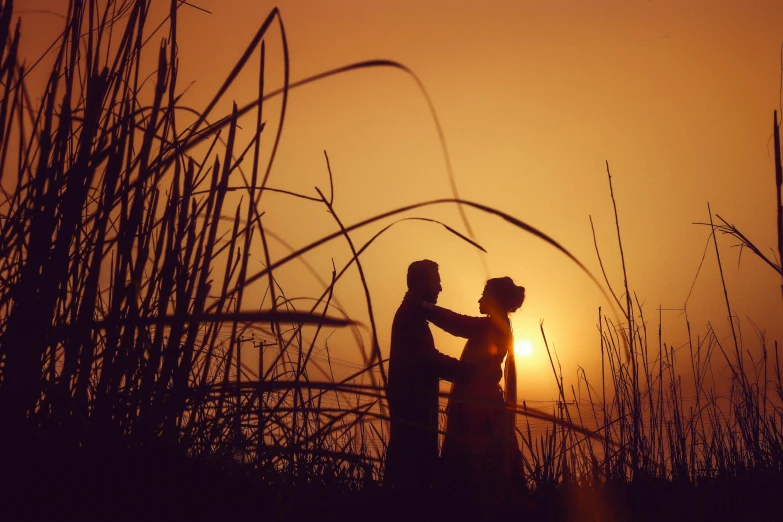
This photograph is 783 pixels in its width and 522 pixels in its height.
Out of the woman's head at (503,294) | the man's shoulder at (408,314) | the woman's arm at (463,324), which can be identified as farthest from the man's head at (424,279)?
the woman's head at (503,294)

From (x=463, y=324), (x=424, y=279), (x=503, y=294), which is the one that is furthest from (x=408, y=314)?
(x=503, y=294)

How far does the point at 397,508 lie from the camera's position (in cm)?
114

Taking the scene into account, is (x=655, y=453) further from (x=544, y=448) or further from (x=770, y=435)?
(x=544, y=448)

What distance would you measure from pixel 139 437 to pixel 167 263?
0.61ft

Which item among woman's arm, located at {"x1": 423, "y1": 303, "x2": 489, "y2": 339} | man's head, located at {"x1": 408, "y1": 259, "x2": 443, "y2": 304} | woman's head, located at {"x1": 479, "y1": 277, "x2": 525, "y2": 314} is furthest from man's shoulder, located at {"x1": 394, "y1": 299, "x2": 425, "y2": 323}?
woman's head, located at {"x1": 479, "y1": 277, "x2": 525, "y2": 314}

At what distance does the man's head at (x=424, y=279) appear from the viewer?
144 inches

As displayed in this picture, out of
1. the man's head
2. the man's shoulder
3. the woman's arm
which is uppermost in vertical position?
the man's head

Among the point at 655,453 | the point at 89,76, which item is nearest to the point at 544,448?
the point at 655,453

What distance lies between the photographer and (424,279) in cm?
371

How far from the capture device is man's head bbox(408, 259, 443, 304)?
366cm

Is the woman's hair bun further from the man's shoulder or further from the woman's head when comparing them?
the man's shoulder

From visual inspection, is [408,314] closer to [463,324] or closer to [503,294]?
[463,324]

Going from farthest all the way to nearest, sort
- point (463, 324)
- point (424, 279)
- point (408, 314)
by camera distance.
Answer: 1. point (463, 324)
2. point (424, 279)
3. point (408, 314)

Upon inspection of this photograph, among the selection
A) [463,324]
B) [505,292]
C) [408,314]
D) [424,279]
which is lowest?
[408,314]
